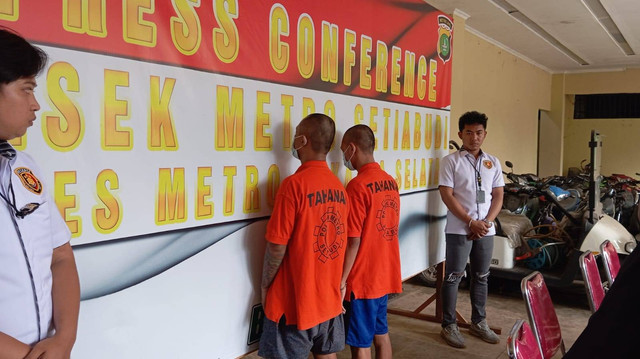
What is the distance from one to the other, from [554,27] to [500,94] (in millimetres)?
1469

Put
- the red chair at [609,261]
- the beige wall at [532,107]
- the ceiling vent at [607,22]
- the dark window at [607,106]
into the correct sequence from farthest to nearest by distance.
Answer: the dark window at [607,106] → the beige wall at [532,107] → the ceiling vent at [607,22] → the red chair at [609,261]

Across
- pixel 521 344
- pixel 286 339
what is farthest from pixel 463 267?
pixel 521 344

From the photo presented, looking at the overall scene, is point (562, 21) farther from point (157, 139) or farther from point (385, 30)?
point (157, 139)

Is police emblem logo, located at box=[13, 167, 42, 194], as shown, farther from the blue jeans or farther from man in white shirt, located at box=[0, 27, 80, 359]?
the blue jeans

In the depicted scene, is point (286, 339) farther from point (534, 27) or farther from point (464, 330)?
point (534, 27)

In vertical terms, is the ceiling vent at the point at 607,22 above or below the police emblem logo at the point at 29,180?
above

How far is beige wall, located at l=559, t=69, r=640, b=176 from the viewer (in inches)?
424

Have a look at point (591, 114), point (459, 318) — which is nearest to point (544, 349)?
point (459, 318)

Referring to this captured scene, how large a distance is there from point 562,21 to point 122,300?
6790mm

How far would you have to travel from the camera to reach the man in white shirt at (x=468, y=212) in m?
3.38

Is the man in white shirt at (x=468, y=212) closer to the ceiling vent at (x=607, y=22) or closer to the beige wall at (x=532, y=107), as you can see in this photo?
the beige wall at (x=532, y=107)

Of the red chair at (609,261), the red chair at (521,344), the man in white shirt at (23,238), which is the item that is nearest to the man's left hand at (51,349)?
the man in white shirt at (23,238)

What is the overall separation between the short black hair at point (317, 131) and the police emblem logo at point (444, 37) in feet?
5.79

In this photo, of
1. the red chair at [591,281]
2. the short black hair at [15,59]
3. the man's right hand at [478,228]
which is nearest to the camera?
the short black hair at [15,59]
